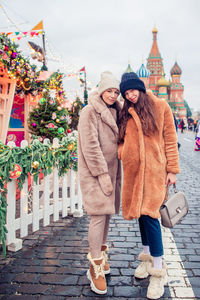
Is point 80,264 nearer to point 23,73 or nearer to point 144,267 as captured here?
point 144,267

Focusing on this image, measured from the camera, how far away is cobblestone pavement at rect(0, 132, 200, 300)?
251 cm

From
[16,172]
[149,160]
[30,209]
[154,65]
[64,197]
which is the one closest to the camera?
[149,160]

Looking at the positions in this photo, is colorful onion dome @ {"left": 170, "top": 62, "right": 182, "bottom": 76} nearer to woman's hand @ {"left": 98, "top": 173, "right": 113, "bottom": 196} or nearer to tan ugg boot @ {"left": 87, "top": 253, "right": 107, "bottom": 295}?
woman's hand @ {"left": 98, "top": 173, "right": 113, "bottom": 196}

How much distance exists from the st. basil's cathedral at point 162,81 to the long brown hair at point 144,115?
53.4 m

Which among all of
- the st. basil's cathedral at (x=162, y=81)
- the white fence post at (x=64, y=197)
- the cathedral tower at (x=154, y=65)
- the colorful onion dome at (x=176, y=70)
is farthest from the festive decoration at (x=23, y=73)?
the colorful onion dome at (x=176, y=70)

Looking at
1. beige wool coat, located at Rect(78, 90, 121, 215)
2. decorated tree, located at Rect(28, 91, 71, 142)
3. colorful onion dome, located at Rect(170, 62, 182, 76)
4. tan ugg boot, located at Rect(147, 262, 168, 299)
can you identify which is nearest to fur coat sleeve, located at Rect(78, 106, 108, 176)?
beige wool coat, located at Rect(78, 90, 121, 215)

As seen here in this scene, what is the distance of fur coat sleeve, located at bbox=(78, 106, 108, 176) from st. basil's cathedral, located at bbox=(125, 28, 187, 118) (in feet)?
176

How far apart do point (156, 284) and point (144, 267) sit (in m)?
0.31

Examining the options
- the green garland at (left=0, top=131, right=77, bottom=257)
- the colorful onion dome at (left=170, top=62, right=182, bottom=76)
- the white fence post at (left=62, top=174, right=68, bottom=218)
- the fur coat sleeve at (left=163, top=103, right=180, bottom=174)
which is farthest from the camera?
the colorful onion dome at (left=170, top=62, right=182, bottom=76)

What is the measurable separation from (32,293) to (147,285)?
41.9 inches

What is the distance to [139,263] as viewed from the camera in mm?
3041

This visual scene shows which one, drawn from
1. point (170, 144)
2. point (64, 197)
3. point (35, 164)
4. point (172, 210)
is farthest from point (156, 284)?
point (64, 197)

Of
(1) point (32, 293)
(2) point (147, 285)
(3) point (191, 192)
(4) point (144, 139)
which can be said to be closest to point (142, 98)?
(4) point (144, 139)

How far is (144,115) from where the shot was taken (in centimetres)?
248
